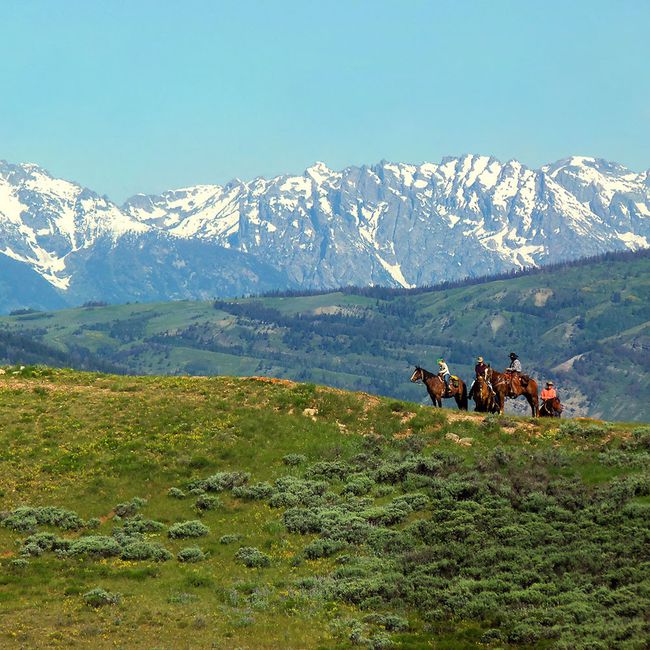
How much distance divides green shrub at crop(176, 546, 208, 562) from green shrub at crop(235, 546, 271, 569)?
5.26 ft

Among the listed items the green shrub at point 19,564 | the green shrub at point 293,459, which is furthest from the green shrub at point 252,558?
the green shrub at point 293,459

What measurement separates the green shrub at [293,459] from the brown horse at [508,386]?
624 inches

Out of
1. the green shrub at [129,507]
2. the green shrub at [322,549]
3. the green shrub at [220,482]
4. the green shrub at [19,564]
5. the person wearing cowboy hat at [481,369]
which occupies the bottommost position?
the green shrub at [19,564]

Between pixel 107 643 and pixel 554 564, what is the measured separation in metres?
17.9

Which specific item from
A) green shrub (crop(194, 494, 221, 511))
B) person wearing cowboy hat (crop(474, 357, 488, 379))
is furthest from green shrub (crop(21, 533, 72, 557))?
person wearing cowboy hat (crop(474, 357, 488, 379))

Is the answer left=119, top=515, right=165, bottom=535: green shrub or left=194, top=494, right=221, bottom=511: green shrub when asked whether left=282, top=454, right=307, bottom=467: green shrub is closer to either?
left=194, top=494, right=221, bottom=511: green shrub

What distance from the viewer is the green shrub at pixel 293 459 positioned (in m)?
54.3

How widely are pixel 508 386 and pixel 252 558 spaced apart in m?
27.8

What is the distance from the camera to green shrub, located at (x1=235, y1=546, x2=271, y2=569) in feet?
139

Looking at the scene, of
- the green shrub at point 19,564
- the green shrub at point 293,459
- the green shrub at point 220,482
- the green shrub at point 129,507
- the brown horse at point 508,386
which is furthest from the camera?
the brown horse at point 508,386

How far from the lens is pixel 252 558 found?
1670 inches

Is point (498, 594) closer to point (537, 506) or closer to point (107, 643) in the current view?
point (537, 506)

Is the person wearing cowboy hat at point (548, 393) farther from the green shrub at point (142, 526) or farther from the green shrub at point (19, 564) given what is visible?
the green shrub at point (19, 564)

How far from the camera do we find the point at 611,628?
32.6m
